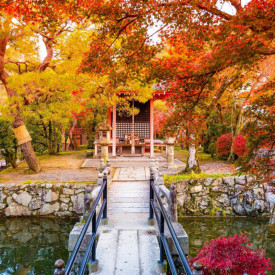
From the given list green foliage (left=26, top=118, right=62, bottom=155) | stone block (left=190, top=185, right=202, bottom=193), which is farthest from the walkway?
green foliage (left=26, top=118, right=62, bottom=155)

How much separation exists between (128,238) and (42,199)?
5701 millimetres

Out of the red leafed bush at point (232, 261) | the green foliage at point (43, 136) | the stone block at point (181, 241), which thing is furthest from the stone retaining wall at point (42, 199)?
the green foliage at point (43, 136)

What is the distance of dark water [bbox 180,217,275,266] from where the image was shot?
22.4 feet

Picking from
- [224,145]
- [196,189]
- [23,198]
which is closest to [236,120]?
[224,145]

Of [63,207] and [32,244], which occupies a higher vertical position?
[63,207]

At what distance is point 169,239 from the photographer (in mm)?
4430

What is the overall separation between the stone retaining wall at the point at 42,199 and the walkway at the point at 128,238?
6.33 feet

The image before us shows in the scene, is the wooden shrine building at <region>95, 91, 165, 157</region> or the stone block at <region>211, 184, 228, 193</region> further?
the wooden shrine building at <region>95, 91, 165, 157</region>

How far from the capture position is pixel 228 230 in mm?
7801

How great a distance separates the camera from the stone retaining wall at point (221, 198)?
30.0ft

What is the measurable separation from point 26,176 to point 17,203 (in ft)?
6.85

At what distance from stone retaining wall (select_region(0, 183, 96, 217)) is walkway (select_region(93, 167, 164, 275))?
75.9 inches

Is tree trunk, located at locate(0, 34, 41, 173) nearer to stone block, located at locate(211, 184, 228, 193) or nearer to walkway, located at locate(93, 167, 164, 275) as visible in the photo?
walkway, located at locate(93, 167, 164, 275)

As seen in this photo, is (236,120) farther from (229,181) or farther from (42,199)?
(42,199)
